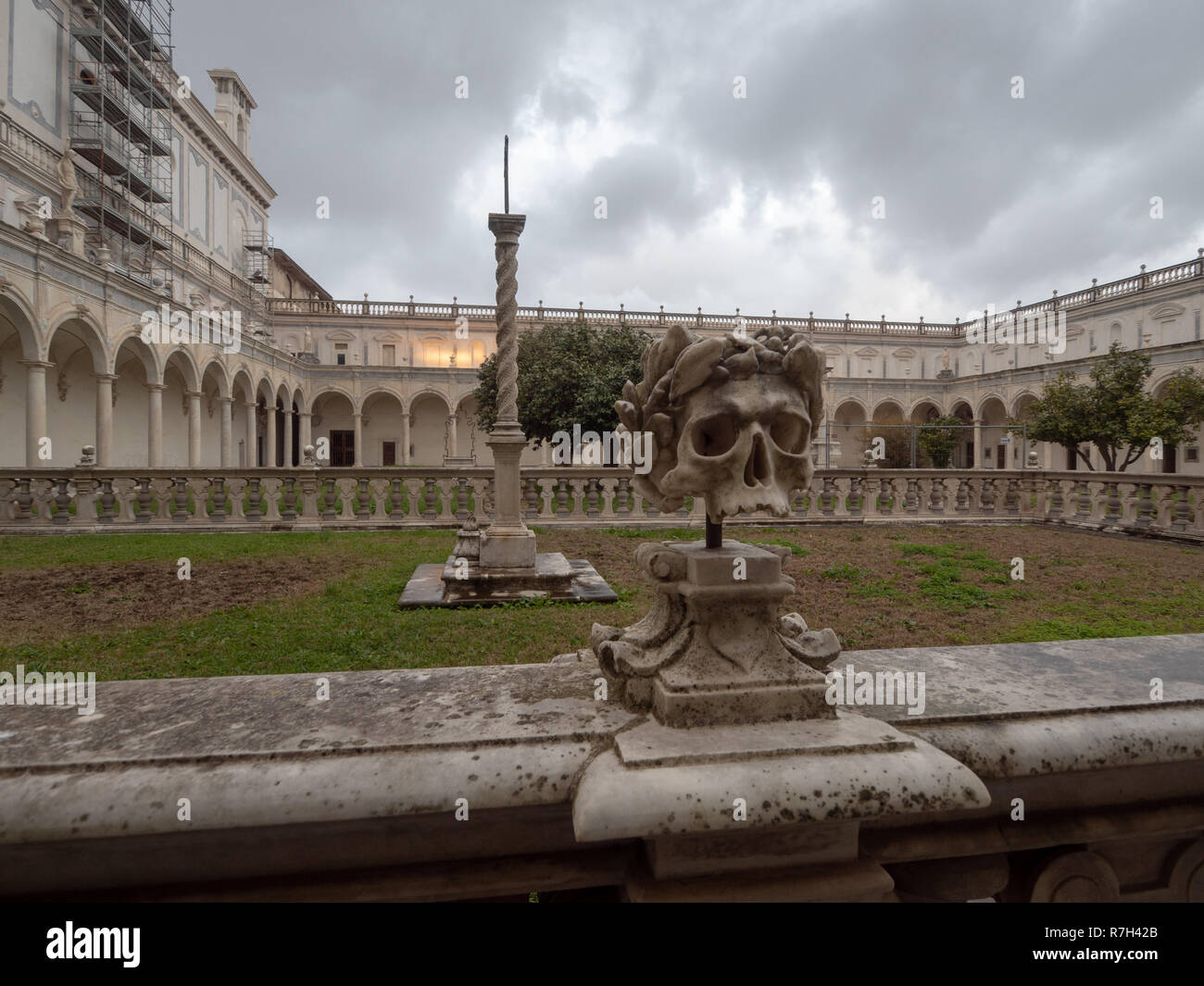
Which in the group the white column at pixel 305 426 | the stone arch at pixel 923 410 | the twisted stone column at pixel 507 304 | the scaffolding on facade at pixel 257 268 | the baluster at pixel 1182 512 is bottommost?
the baluster at pixel 1182 512

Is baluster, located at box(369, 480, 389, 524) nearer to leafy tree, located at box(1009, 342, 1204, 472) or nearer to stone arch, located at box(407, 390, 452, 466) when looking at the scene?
leafy tree, located at box(1009, 342, 1204, 472)

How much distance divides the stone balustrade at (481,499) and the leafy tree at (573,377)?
9.79 m

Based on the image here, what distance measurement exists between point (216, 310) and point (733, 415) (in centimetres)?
3166

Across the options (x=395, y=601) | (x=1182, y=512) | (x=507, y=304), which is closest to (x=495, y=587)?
(x=395, y=601)

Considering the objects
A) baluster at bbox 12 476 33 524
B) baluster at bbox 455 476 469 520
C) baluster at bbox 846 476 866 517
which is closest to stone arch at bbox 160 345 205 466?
baluster at bbox 12 476 33 524

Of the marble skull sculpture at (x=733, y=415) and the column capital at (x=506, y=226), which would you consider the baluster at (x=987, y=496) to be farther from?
the marble skull sculpture at (x=733, y=415)

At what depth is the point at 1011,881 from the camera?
4.98 feet

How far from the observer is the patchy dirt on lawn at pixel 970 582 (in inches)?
195

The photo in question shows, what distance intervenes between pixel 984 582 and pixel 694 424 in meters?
6.51

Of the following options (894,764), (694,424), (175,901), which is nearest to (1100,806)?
(894,764)

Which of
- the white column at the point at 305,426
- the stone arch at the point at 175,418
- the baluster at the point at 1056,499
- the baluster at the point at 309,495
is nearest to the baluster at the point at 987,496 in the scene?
the baluster at the point at 1056,499

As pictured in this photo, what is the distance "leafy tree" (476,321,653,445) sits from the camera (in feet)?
71.9

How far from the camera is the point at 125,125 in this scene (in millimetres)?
23281

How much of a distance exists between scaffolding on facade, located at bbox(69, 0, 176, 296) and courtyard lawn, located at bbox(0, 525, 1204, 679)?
1577cm
